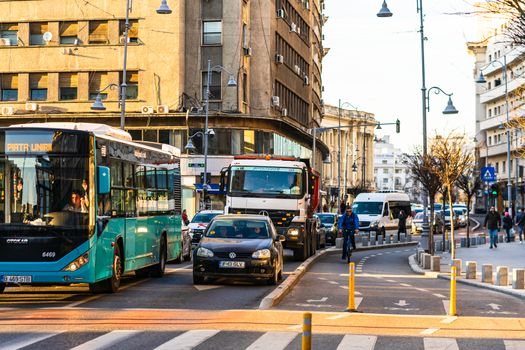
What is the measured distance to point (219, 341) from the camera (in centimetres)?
1260

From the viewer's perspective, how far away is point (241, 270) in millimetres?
21688

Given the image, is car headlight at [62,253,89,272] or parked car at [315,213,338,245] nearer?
car headlight at [62,253,89,272]

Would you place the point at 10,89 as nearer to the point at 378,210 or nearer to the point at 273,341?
the point at 378,210

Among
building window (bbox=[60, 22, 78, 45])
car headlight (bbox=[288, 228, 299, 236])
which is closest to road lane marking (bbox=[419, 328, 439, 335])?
car headlight (bbox=[288, 228, 299, 236])

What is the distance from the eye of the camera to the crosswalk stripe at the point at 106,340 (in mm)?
11917

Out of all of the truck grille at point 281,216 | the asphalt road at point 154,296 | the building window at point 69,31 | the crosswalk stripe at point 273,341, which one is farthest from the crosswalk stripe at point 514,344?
the building window at point 69,31

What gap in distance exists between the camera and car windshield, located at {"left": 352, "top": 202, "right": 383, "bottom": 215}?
2618 inches

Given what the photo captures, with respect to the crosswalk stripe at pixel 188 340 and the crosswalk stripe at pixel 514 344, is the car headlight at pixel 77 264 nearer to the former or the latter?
the crosswalk stripe at pixel 188 340

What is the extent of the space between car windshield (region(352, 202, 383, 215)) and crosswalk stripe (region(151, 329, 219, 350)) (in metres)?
53.3

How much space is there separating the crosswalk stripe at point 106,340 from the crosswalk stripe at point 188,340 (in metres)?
0.63

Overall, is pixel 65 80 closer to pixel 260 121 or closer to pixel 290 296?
pixel 260 121

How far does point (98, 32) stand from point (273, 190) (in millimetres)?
34999

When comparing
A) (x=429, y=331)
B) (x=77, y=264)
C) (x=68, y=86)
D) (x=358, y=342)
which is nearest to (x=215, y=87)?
(x=68, y=86)

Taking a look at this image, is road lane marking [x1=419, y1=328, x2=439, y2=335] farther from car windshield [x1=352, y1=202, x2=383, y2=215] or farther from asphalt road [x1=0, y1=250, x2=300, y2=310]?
car windshield [x1=352, y1=202, x2=383, y2=215]
